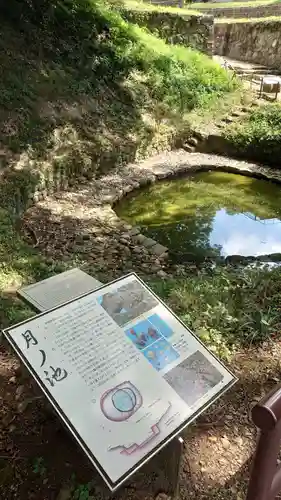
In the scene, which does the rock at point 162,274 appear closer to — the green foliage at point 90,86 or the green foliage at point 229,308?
the green foliage at point 229,308

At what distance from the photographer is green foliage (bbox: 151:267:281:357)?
312cm

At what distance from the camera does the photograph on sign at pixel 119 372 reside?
5.14ft

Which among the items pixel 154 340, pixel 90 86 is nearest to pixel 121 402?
pixel 154 340

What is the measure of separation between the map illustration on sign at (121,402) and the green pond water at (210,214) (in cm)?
407

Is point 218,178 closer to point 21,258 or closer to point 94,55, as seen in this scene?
point 94,55

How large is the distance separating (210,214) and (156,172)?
6.17 ft

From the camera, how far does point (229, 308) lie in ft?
11.1

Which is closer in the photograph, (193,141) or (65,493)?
(65,493)

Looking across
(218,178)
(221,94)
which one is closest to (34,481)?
(218,178)

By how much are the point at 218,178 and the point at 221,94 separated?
135 inches

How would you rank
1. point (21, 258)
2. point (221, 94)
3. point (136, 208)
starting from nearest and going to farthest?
point (21, 258) < point (136, 208) < point (221, 94)

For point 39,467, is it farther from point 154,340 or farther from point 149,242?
point 149,242

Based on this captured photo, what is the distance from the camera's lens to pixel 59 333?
1802mm

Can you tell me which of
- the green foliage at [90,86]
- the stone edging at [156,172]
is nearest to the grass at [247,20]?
the green foliage at [90,86]
